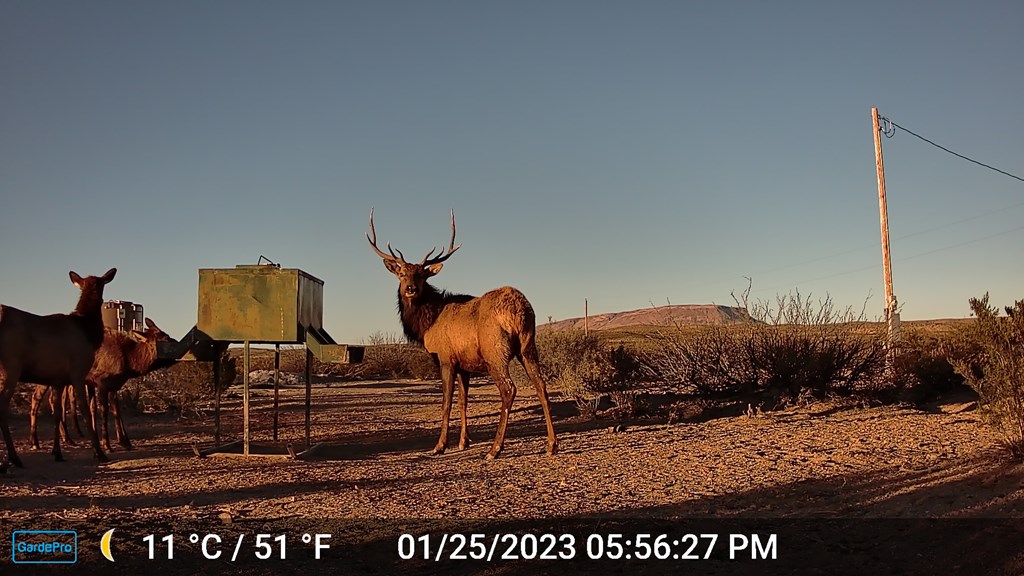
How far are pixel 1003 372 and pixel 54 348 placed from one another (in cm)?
1255

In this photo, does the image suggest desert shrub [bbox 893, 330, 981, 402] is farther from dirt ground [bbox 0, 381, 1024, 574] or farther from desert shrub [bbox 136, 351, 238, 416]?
desert shrub [bbox 136, 351, 238, 416]

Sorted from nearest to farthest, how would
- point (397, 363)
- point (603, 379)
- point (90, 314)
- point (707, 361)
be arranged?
point (90, 314) → point (707, 361) → point (603, 379) → point (397, 363)

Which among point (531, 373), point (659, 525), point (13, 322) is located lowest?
point (659, 525)

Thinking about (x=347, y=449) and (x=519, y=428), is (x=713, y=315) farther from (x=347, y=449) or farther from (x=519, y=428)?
(x=347, y=449)

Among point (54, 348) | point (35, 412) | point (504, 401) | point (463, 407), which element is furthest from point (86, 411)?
point (504, 401)

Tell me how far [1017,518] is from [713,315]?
500 inches

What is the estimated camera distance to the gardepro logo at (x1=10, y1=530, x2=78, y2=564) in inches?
253

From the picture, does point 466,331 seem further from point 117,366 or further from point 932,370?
point 932,370

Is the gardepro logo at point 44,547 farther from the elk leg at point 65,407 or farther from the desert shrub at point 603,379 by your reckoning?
the desert shrub at point 603,379

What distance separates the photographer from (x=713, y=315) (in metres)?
19.4

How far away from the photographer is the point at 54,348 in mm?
11922

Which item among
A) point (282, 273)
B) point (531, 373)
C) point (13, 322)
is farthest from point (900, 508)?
point (13, 322)

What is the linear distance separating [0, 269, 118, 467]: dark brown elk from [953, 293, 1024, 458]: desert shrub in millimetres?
12014

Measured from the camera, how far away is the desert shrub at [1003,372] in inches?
365
